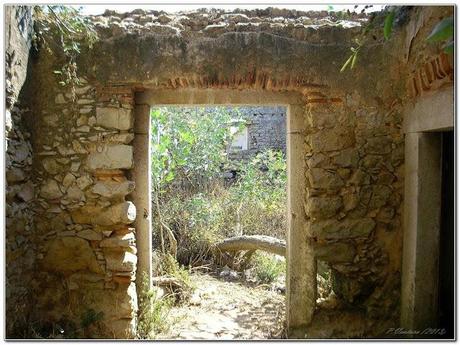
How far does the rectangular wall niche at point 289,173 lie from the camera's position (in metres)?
3.06

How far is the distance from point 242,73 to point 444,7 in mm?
1430

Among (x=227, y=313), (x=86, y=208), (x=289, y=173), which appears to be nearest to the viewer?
(x=86, y=208)

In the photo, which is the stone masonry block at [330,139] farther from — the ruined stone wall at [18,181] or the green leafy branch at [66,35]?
the ruined stone wall at [18,181]

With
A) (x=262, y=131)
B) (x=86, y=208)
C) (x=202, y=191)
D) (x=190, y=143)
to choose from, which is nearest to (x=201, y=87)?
(x=86, y=208)

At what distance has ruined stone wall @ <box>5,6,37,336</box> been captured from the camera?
247 centimetres

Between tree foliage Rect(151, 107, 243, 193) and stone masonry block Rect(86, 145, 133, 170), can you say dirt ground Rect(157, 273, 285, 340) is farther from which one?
tree foliage Rect(151, 107, 243, 193)

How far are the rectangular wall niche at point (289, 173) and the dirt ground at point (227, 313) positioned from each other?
1.71 feet

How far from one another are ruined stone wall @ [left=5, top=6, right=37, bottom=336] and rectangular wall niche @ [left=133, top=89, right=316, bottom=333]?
84 cm

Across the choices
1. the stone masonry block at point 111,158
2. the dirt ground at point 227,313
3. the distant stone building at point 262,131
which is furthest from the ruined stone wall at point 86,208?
the distant stone building at point 262,131

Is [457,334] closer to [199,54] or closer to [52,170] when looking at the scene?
[199,54]

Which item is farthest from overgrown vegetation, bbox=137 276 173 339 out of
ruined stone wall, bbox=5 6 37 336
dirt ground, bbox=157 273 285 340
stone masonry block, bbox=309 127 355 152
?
stone masonry block, bbox=309 127 355 152

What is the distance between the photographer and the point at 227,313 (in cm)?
398

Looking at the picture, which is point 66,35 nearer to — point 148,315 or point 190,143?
point 148,315

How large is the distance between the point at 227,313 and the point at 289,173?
1888 millimetres
